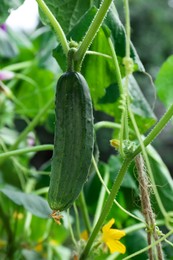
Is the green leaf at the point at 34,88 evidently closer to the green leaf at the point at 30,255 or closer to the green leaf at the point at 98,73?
the green leaf at the point at 30,255

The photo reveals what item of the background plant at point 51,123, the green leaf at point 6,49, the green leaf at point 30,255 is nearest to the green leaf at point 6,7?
the background plant at point 51,123

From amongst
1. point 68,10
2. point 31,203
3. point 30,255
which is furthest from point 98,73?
point 30,255

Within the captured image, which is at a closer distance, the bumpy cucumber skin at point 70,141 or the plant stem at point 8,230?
the bumpy cucumber skin at point 70,141

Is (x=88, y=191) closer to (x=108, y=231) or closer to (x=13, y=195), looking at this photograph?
(x=13, y=195)

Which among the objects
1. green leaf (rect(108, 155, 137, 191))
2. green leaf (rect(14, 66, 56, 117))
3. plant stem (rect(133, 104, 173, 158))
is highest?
plant stem (rect(133, 104, 173, 158))

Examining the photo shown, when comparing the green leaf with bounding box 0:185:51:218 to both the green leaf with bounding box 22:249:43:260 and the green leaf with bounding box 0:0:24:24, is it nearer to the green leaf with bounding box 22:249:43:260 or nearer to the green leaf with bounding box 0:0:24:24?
the green leaf with bounding box 22:249:43:260

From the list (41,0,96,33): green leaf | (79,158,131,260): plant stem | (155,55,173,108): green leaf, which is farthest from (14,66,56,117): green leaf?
(79,158,131,260): plant stem

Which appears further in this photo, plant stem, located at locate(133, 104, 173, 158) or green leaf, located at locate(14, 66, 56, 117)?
green leaf, located at locate(14, 66, 56, 117)
